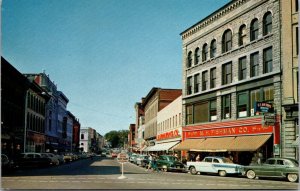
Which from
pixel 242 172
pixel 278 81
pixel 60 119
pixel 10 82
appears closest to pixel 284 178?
pixel 242 172

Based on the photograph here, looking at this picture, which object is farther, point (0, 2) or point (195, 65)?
point (195, 65)

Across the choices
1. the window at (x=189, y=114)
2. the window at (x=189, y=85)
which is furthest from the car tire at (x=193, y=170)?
the window at (x=189, y=85)

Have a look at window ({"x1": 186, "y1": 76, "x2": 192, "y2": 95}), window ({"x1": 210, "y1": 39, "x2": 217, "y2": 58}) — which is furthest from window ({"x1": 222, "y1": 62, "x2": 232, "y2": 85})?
window ({"x1": 186, "y1": 76, "x2": 192, "y2": 95})

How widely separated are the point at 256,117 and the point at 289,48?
22.0ft

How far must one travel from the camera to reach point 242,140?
126 ft

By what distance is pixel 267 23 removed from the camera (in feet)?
123

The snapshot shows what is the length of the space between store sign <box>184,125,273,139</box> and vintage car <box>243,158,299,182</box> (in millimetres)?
6342

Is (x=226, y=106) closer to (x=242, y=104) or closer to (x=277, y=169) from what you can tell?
(x=242, y=104)

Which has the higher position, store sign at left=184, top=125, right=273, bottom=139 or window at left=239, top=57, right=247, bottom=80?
window at left=239, top=57, right=247, bottom=80

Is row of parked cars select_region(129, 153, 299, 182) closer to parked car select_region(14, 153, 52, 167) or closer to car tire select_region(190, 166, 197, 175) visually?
car tire select_region(190, 166, 197, 175)

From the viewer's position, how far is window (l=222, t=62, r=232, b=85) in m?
43.1

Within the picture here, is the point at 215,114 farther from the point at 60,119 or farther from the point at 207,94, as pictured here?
the point at 60,119

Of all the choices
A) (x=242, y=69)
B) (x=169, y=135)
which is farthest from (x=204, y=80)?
(x=169, y=135)

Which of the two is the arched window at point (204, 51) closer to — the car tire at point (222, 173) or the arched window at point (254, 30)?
the arched window at point (254, 30)
